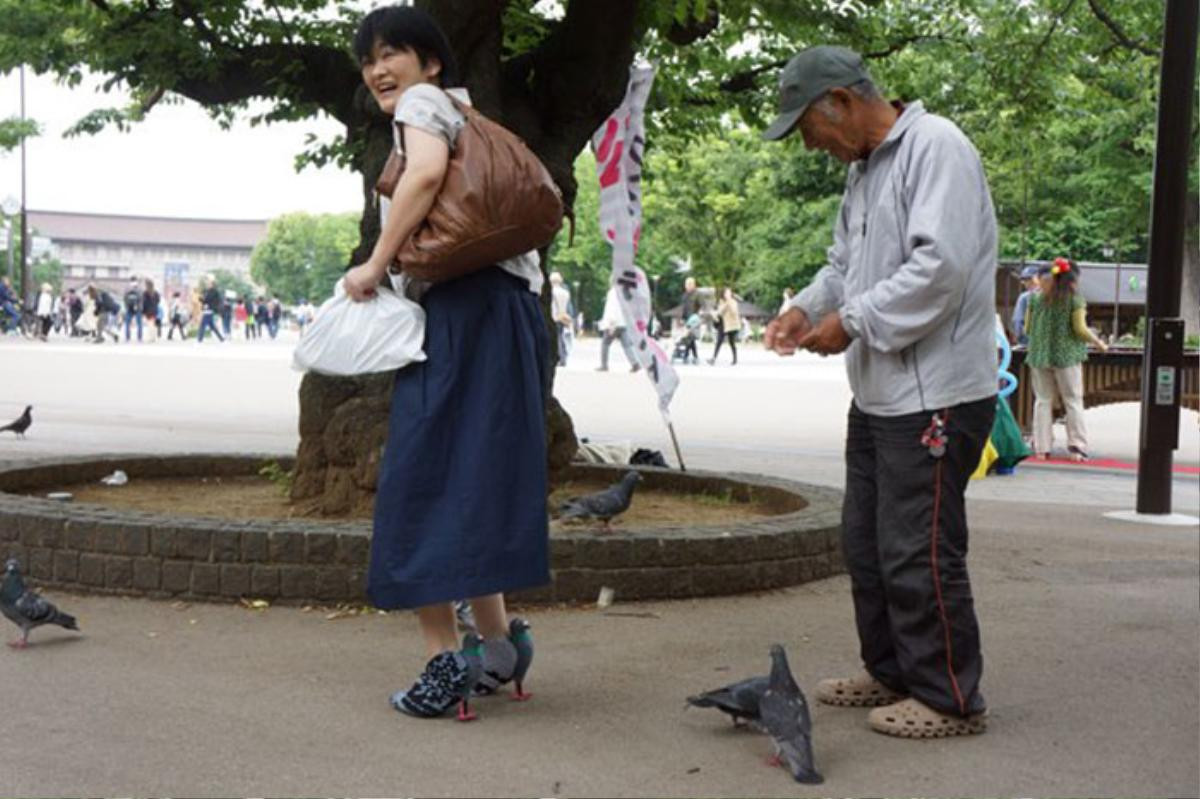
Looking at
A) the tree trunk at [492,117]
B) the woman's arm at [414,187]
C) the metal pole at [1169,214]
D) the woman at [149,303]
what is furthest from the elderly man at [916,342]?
the woman at [149,303]

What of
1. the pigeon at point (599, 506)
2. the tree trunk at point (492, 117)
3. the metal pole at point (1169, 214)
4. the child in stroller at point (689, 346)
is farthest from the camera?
the child in stroller at point (689, 346)

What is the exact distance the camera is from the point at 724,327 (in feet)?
114

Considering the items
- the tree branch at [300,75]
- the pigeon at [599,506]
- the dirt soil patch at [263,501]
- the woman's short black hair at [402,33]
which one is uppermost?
the tree branch at [300,75]

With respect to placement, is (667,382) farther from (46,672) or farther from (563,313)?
(563,313)

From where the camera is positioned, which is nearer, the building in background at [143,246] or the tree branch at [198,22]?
the tree branch at [198,22]

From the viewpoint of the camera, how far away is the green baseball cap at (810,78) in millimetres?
Answer: 4207

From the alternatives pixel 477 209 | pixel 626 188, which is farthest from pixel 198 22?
pixel 477 209

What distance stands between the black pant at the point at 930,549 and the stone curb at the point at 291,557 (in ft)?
6.45

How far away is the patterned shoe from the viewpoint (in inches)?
168

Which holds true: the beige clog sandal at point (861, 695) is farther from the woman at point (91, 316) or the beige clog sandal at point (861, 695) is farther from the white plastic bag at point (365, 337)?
the woman at point (91, 316)

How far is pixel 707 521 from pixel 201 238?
5570 inches

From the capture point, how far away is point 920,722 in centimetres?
425

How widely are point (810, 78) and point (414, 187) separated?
1.15 m

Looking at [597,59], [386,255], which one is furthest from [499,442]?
[597,59]
